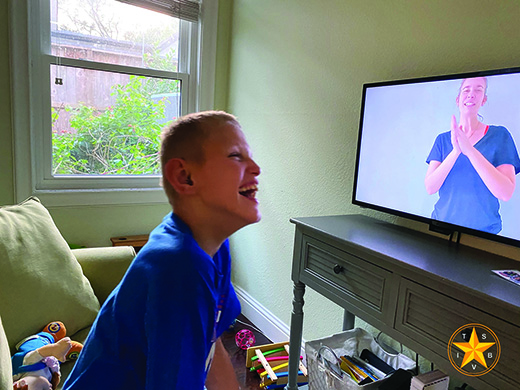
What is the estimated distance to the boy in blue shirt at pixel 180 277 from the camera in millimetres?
580

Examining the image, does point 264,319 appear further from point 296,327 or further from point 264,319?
point 296,327

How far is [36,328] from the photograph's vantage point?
4.51ft

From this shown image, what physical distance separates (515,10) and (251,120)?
1.57m

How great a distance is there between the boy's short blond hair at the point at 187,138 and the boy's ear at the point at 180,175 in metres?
0.01

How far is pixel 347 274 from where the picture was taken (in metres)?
1.27

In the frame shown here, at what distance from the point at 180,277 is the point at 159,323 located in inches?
2.9

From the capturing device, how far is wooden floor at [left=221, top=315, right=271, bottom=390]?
6.26 feet

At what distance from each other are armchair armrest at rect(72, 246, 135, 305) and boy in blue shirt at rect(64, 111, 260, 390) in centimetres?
102

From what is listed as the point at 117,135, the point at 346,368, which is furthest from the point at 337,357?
the point at 117,135

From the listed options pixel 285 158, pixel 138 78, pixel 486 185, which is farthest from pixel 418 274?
pixel 138 78

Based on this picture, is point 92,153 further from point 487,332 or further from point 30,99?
point 487,332

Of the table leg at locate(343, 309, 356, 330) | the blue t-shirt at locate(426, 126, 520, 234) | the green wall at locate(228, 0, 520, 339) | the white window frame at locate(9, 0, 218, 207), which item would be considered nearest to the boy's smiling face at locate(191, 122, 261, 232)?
the blue t-shirt at locate(426, 126, 520, 234)

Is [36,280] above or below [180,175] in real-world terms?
below

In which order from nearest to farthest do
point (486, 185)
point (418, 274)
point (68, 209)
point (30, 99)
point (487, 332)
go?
point (487, 332) → point (418, 274) → point (486, 185) → point (30, 99) → point (68, 209)
